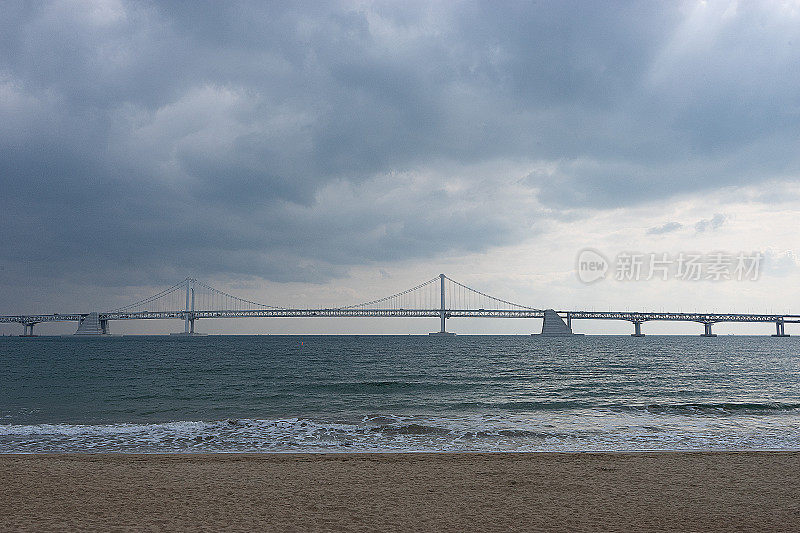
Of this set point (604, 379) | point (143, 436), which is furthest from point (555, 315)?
point (143, 436)

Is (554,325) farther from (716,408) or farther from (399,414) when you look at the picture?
(399,414)

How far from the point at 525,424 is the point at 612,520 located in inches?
255

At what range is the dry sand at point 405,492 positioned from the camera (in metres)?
4.50

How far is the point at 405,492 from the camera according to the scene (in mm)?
5508

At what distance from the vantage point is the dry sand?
4496mm

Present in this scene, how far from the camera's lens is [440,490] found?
557 cm

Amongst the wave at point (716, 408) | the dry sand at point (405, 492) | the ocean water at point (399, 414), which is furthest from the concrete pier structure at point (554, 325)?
the dry sand at point (405, 492)

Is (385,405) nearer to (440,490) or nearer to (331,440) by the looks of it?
(331,440)

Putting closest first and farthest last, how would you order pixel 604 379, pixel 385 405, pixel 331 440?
pixel 331 440
pixel 385 405
pixel 604 379

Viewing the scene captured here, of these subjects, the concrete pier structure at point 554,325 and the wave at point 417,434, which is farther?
the concrete pier structure at point 554,325

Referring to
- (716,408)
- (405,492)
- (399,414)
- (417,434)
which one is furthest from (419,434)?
(716,408)

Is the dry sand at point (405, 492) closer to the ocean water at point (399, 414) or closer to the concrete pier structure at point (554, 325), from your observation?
the ocean water at point (399, 414)

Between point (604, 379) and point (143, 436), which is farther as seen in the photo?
point (604, 379)

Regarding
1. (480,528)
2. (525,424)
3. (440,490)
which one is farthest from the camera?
(525,424)
